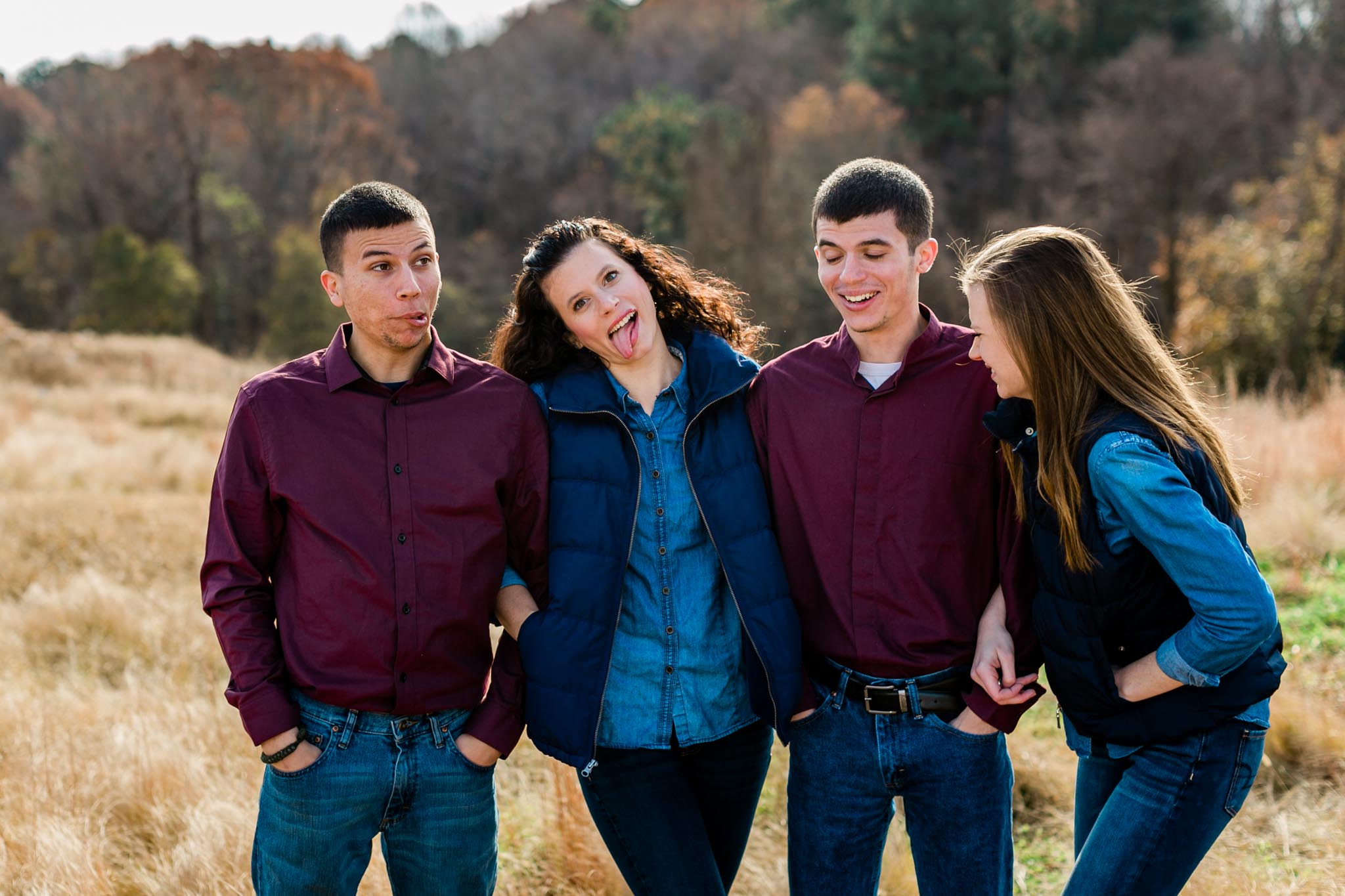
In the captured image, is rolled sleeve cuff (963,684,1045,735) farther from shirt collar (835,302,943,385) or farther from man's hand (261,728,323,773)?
man's hand (261,728,323,773)

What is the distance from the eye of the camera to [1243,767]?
234 centimetres

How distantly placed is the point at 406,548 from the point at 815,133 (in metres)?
30.0

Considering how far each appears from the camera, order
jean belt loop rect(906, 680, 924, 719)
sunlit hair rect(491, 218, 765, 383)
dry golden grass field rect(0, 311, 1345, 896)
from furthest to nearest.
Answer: dry golden grass field rect(0, 311, 1345, 896) → sunlit hair rect(491, 218, 765, 383) → jean belt loop rect(906, 680, 924, 719)

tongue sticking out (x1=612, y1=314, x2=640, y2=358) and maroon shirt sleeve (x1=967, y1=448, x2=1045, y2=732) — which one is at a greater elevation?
tongue sticking out (x1=612, y1=314, x2=640, y2=358)

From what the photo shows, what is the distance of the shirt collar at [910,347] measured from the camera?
2721 millimetres

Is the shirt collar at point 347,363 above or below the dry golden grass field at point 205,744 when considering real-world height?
above

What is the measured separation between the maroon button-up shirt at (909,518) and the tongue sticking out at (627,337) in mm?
521

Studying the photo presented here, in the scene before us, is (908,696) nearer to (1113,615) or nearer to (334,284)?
(1113,615)

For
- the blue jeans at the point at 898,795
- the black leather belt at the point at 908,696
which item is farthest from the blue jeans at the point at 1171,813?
the black leather belt at the point at 908,696

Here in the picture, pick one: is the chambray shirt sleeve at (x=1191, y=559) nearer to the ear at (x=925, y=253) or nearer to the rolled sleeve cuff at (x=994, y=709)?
the rolled sleeve cuff at (x=994, y=709)

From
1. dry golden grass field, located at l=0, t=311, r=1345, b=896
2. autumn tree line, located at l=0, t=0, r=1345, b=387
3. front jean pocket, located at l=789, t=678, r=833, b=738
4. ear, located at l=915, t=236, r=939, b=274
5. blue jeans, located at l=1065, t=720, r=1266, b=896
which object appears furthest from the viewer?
autumn tree line, located at l=0, t=0, r=1345, b=387

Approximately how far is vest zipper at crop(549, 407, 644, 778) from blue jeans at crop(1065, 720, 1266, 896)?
1.20 metres

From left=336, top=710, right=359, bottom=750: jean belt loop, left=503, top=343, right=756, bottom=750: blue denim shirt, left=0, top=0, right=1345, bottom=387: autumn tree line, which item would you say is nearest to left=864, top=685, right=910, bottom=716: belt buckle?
left=503, top=343, right=756, bottom=750: blue denim shirt

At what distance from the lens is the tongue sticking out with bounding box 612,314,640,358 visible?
2.89 metres
